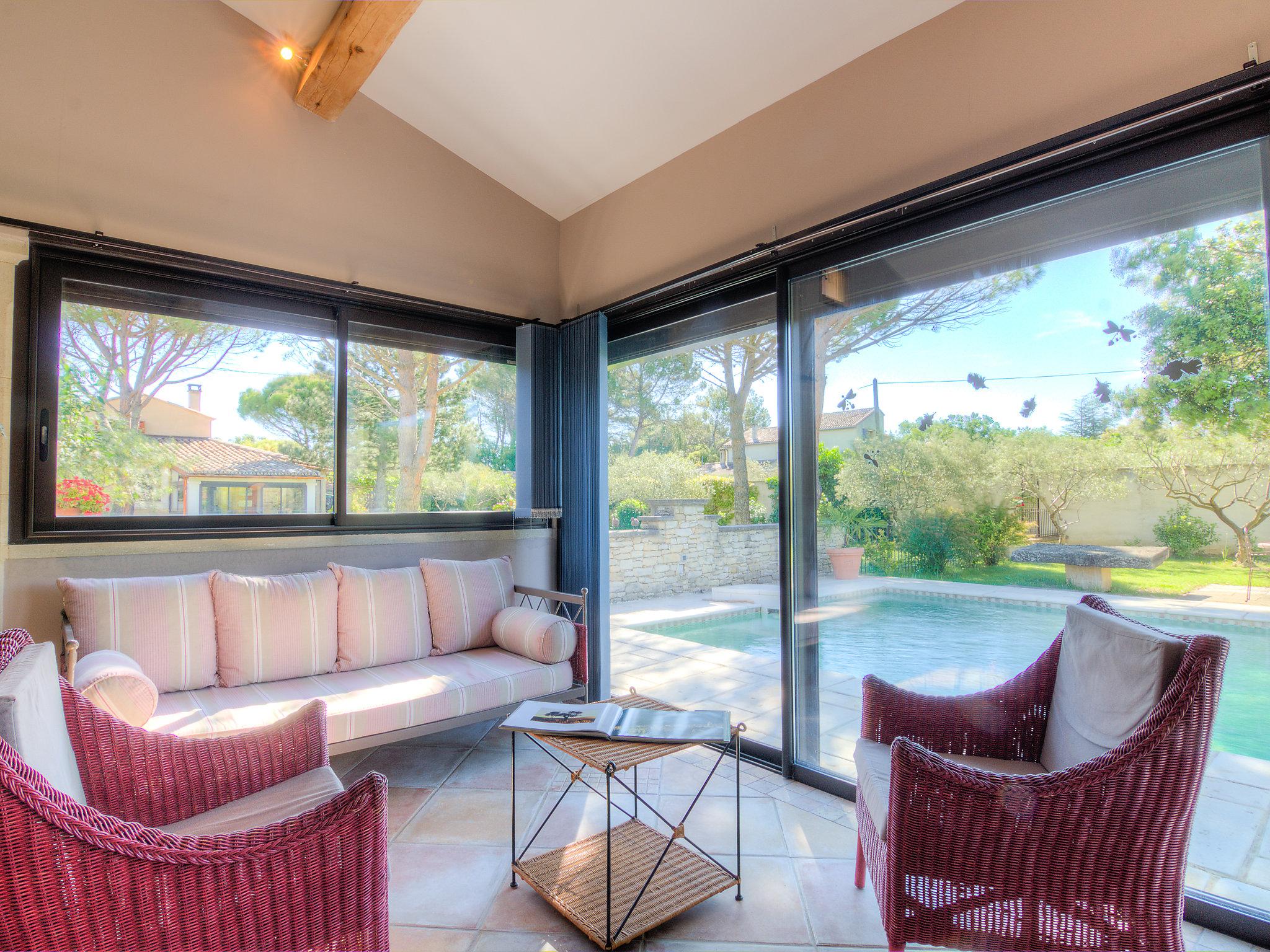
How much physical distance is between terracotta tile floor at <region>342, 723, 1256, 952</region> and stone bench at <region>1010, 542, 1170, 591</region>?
96 centimetres

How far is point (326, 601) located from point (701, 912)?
2.08 meters

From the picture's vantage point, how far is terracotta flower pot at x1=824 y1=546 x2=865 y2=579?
2.78 meters

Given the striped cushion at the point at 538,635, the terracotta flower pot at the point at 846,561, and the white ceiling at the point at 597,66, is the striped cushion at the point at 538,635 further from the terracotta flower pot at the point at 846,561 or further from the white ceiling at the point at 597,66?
the white ceiling at the point at 597,66

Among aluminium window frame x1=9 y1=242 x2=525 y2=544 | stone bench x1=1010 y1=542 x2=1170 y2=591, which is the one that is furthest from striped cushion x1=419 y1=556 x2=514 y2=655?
stone bench x1=1010 y1=542 x2=1170 y2=591

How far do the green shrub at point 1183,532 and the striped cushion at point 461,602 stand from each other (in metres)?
2.82

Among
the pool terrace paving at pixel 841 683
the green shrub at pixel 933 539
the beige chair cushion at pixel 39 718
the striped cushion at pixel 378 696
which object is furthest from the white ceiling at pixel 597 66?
the beige chair cushion at pixel 39 718

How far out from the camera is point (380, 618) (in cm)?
324

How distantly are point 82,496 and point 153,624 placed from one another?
666 mm

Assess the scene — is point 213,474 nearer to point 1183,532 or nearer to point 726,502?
point 726,502

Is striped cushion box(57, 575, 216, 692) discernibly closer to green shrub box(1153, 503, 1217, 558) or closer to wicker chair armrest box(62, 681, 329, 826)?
wicker chair armrest box(62, 681, 329, 826)

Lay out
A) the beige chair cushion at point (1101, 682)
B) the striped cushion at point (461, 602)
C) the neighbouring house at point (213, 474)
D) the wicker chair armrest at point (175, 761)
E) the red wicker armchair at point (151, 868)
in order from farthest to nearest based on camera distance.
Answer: the striped cushion at point (461, 602), the neighbouring house at point (213, 474), the wicker chair armrest at point (175, 761), the beige chair cushion at point (1101, 682), the red wicker armchair at point (151, 868)

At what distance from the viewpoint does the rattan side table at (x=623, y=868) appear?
1853 mm

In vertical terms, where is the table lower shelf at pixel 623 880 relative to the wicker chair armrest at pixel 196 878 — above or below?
below

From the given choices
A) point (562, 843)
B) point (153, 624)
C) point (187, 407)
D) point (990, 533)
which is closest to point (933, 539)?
point (990, 533)
